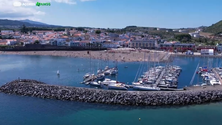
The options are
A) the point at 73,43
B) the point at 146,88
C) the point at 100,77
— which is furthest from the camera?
the point at 73,43

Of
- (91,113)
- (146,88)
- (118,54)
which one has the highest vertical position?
(118,54)

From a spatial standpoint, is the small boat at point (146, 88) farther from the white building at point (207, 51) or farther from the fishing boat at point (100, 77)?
the white building at point (207, 51)

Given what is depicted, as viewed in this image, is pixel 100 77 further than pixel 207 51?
No

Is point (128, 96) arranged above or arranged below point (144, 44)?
below

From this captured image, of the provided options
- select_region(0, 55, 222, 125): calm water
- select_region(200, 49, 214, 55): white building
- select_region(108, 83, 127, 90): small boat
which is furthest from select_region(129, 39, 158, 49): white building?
select_region(0, 55, 222, 125): calm water

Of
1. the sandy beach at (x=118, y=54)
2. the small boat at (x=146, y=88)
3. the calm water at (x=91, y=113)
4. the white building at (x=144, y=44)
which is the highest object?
the white building at (x=144, y=44)

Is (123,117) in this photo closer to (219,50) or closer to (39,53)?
(39,53)

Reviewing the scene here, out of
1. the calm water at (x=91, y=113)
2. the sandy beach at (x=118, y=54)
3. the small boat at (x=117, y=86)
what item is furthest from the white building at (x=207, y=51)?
the calm water at (x=91, y=113)

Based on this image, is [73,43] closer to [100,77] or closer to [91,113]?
[100,77]

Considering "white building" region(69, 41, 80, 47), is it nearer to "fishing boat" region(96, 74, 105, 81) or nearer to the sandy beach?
the sandy beach

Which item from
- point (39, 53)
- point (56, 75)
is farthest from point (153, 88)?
point (39, 53)

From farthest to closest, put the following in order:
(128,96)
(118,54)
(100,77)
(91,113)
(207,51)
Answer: (207,51), (118,54), (100,77), (128,96), (91,113)

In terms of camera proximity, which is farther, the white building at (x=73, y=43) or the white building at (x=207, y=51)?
the white building at (x=73, y=43)

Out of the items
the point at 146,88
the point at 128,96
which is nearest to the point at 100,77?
the point at 146,88
